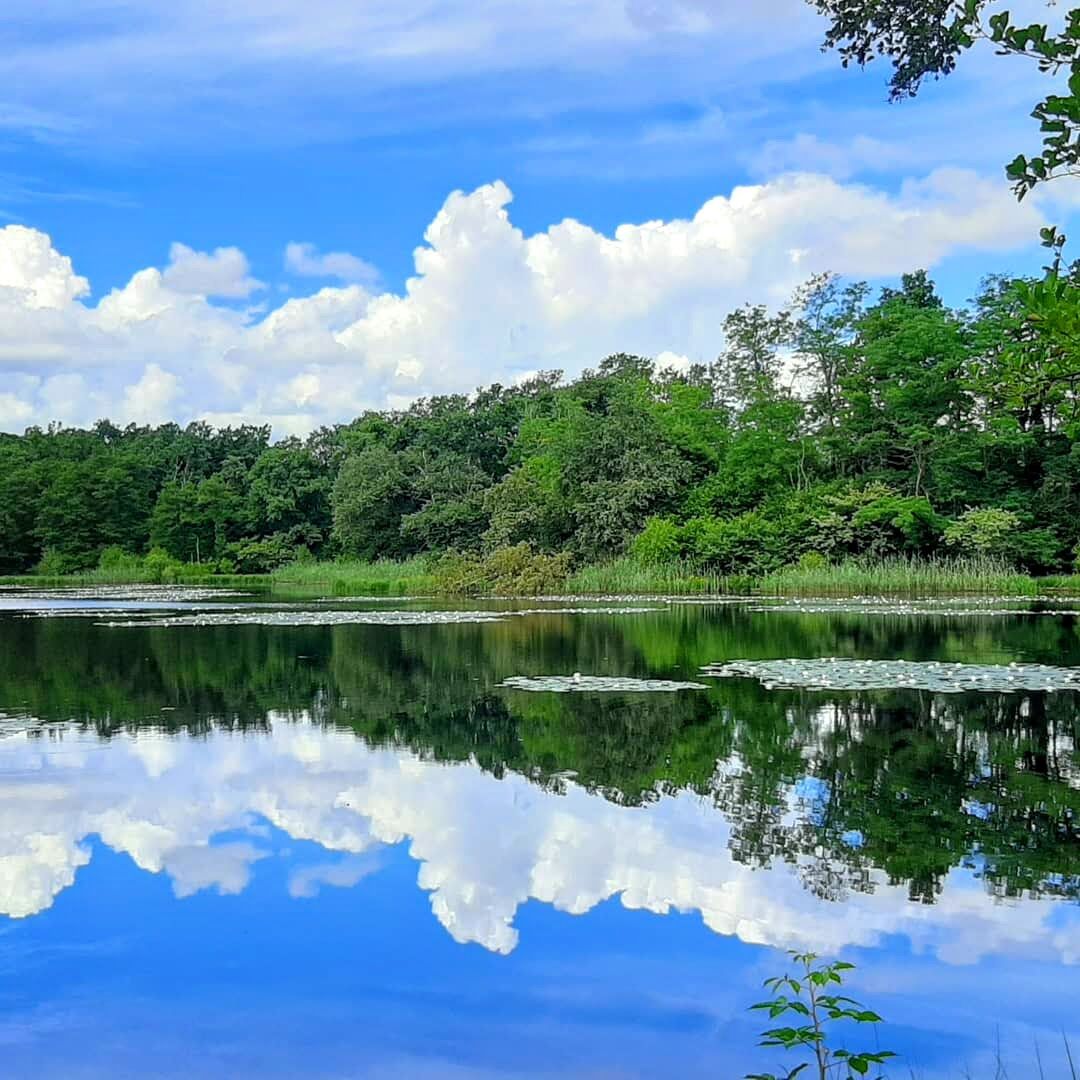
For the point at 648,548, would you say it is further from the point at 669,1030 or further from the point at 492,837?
the point at 669,1030

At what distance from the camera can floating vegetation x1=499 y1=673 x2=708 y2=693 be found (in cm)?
1244

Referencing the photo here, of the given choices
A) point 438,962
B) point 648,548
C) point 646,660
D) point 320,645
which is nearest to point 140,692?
point 320,645

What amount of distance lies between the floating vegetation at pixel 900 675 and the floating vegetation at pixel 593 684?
909 mm

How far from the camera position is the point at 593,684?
12.8 m

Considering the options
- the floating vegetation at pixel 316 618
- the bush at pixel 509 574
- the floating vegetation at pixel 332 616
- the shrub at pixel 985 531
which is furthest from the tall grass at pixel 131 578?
the shrub at pixel 985 531

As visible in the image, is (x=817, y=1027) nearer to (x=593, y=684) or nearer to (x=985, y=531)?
→ (x=593, y=684)

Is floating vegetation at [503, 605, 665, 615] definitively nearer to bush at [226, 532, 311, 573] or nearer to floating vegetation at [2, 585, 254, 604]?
floating vegetation at [2, 585, 254, 604]

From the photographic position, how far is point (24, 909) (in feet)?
18.6

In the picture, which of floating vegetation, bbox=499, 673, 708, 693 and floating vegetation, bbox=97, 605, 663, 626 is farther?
floating vegetation, bbox=97, 605, 663, 626

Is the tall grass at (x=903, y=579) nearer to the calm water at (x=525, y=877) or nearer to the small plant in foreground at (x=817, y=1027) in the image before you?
the calm water at (x=525, y=877)

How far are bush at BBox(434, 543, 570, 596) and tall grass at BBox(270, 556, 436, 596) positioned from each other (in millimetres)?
1060

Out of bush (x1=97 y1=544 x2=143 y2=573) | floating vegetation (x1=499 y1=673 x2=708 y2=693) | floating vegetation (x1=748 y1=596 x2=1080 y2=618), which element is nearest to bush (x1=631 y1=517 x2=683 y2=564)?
floating vegetation (x1=748 y1=596 x2=1080 y2=618)

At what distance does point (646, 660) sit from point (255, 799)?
8.35 m

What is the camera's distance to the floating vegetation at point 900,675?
38.8 feet
